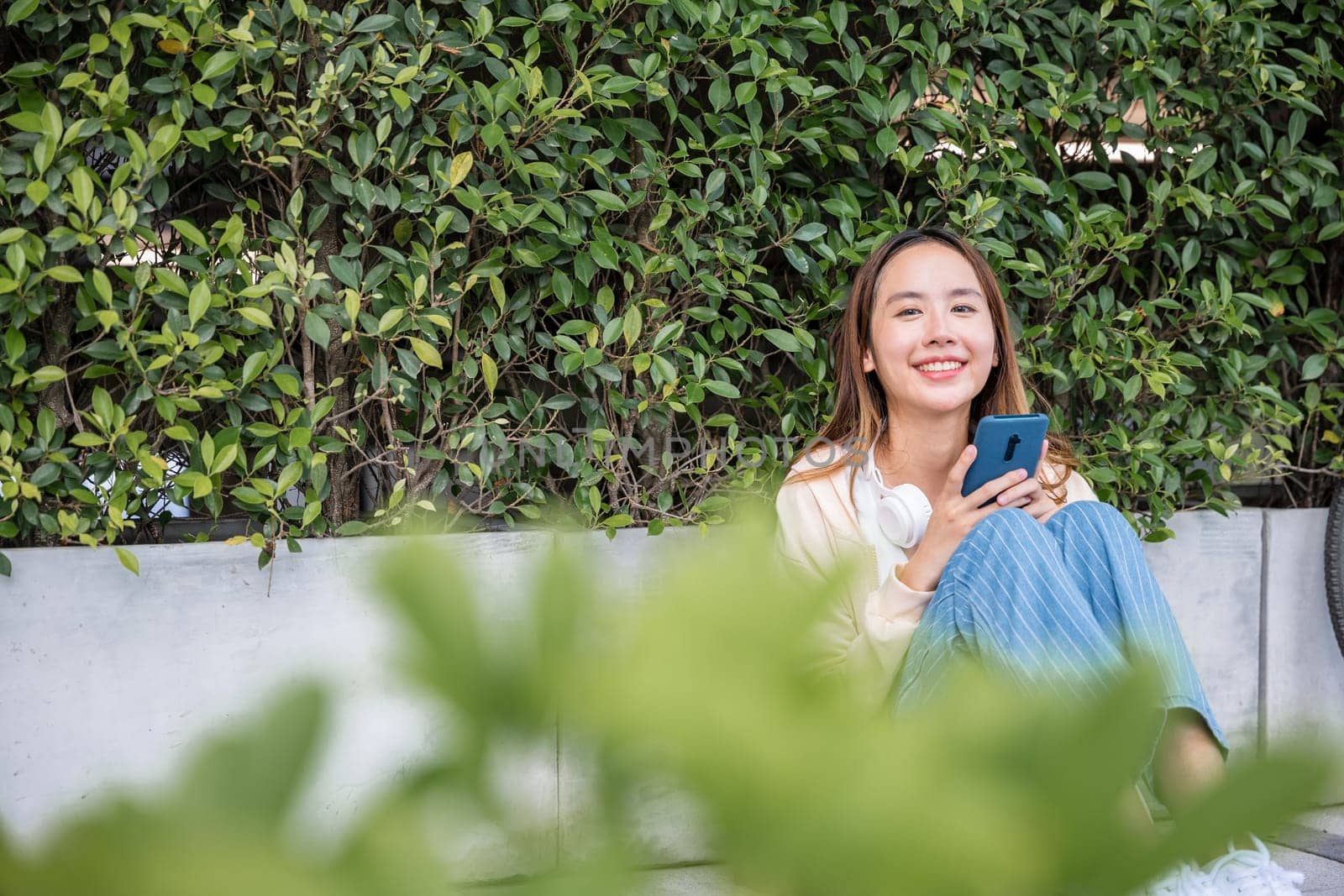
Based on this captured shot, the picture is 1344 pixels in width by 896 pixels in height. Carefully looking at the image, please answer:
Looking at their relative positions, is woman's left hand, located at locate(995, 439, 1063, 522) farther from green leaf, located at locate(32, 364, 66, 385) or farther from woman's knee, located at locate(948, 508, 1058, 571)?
green leaf, located at locate(32, 364, 66, 385)

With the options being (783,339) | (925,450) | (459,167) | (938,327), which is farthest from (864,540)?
(459,167)

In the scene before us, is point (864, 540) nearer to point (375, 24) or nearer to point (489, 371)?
point (489, 371)

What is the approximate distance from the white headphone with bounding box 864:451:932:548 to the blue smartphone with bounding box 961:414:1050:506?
14cm

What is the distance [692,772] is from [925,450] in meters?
2.37

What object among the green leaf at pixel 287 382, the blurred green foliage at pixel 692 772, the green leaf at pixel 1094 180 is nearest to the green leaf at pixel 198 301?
the green leaf at pixel 287 382

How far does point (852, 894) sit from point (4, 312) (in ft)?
8.93

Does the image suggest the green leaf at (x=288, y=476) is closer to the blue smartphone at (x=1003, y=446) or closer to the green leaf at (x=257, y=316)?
the green leaf at (x=257, y=316)

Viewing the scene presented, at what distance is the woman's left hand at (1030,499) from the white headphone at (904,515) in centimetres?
20

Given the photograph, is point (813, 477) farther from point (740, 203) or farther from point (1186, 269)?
point (1186, 269)

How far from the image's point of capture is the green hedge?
2.49 metres

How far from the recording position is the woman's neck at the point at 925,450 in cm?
254

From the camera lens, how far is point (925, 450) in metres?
2.55

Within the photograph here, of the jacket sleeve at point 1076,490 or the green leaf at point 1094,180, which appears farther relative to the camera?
the green leaf at point 1094,180

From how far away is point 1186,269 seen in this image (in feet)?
10.6
